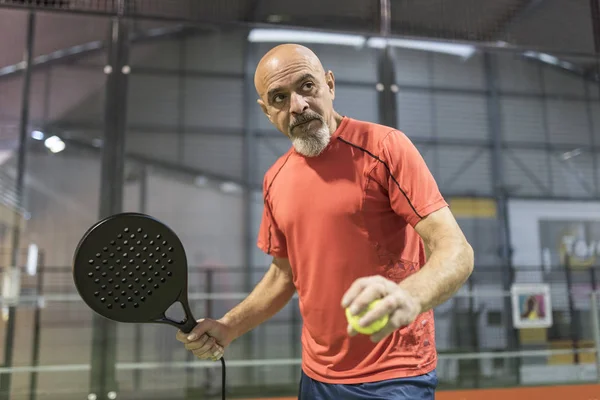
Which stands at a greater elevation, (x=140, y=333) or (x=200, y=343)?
(x=200, y=343)

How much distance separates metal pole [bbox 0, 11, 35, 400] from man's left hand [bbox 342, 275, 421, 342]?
3245mm

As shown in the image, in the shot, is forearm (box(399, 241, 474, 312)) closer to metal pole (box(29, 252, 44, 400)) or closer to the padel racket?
the padel racket

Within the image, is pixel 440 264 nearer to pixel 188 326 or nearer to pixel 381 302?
pixel 381 302

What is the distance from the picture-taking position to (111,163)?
3441 millimetres

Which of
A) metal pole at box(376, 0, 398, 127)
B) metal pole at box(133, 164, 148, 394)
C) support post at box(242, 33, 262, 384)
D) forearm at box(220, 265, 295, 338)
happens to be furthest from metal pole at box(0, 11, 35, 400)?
forearm at box(220, 265, 295, 338)

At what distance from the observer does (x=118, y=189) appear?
339cm

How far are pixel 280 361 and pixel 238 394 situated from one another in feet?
1.19

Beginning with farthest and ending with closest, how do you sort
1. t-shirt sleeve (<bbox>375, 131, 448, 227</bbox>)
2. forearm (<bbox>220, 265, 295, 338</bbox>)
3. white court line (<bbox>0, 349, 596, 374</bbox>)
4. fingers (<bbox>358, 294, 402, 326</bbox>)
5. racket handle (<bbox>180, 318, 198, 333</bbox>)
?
1. white court line (<bbox>0, 349, 596, 374</bbox>)
2. forearm (<bbox>220, 265, 295, 338</bbox>)
3. racket handle (<bbox>180, 318, 198, 333</bbox>)
4. t-shirt sleeve (<bbox>375, 131, 448, 227</bbox>)
5. fingers (<bbox>358, 294, 402, 326</bbox>)

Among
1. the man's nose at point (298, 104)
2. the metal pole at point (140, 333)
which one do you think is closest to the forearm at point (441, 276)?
the man's nose at point (298, 104)

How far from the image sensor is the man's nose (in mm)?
959

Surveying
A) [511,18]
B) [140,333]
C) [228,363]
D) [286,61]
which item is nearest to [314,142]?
[286,61]

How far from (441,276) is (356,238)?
225 mm

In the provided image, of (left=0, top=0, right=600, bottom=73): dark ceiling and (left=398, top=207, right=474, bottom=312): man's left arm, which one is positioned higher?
(left=0, top=0, right=600, bottom=73): dark ceiling

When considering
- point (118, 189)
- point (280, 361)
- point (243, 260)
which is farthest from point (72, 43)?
point (280, 361)
